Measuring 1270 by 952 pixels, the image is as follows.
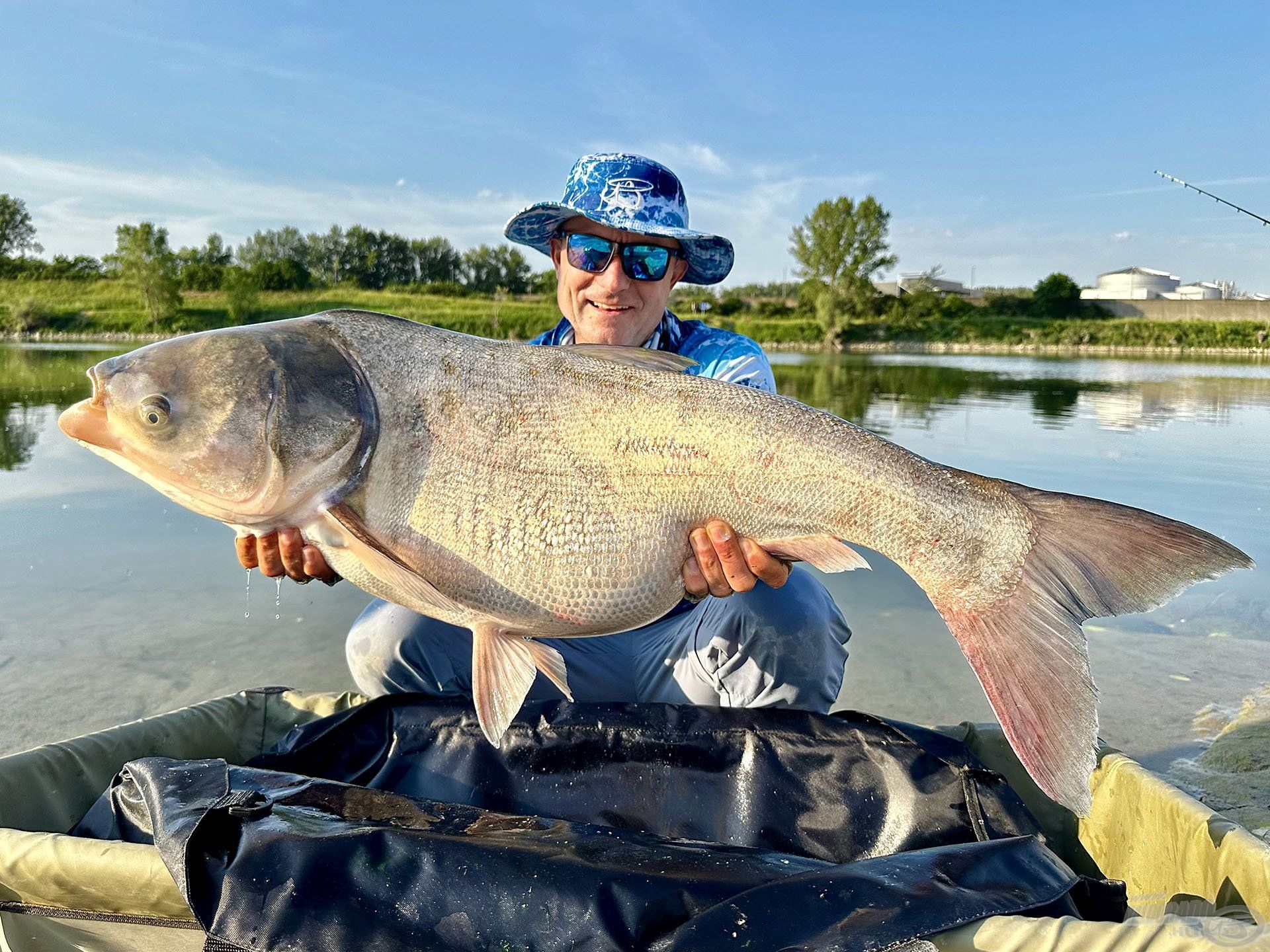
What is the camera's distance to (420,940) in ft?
4.96

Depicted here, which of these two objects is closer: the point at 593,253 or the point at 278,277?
the point at 593,253

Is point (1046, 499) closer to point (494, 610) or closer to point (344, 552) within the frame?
point (494, 610)

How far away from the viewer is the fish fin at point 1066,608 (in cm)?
170

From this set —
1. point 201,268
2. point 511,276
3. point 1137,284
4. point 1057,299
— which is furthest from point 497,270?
point 1137,284

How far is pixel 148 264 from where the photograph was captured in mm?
60625

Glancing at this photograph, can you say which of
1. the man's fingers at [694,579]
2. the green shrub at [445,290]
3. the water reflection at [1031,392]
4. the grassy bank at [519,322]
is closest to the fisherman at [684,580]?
the man's fingers at [694,579]

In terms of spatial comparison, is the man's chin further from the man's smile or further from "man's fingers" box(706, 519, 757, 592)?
"man's fingers" box(706, 519, 757, 592)

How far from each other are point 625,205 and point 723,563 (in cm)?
156

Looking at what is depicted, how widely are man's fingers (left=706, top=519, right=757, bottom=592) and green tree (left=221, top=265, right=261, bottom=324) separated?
157ft

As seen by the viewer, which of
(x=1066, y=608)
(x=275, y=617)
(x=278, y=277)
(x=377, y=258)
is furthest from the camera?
(x=377, y=258)

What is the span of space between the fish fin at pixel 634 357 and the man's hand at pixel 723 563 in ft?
1.28

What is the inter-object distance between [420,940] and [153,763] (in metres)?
0.83

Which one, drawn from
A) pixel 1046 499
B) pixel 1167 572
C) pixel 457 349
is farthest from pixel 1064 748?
pixel 457 349

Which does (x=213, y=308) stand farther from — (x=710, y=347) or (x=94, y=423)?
(x=94, y=423)
